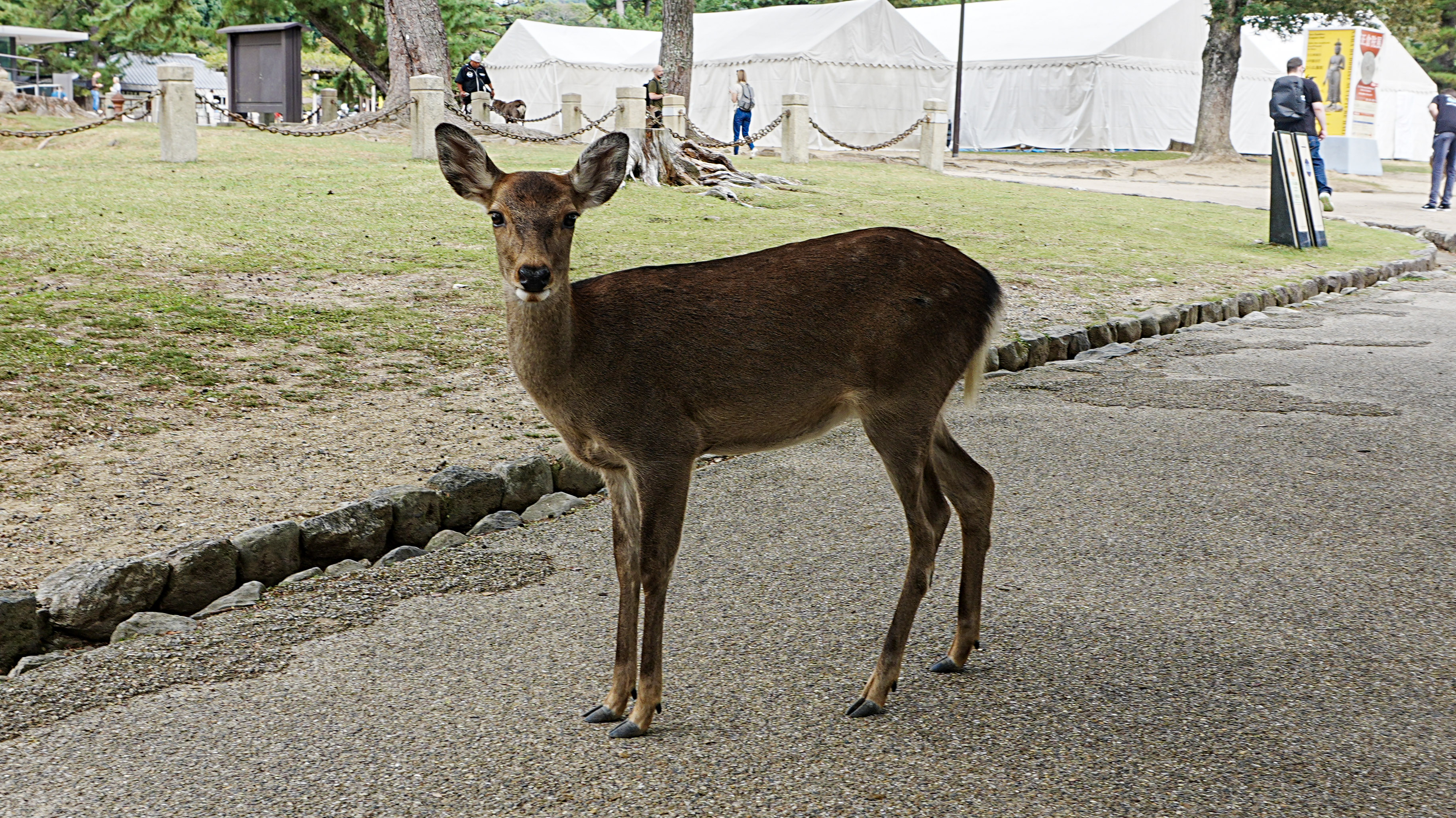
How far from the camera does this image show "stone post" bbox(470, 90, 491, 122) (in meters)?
24.2

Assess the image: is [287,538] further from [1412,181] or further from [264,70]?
[1412,181]

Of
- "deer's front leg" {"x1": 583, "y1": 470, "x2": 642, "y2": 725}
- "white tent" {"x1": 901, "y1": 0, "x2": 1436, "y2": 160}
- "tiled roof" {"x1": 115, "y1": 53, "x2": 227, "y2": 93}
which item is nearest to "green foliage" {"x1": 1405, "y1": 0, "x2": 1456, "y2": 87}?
"white tent" {"x1": 901, "y1": 0, "x2": 1436, "y2": 160}

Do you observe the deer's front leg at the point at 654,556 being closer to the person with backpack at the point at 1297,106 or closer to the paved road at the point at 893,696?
the paved road at the point at 893,696

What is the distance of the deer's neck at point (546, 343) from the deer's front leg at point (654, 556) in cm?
34

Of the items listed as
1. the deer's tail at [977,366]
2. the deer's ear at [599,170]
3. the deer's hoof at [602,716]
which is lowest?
the deer's hoof at [602,716]

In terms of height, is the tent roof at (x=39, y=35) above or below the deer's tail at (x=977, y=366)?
above

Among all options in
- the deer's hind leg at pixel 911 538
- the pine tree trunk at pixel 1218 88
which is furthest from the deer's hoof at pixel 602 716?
the pine tree trunk at pixel 1218 88

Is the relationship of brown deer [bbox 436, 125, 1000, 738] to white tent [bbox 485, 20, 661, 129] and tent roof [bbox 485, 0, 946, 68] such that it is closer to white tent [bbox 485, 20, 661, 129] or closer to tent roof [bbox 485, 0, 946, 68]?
tent roof [bbox 485, 0, 946, 68]

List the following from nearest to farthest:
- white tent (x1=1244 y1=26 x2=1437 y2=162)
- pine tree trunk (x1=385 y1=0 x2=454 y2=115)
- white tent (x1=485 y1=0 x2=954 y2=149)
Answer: pine tree trunk (x1=385 y1=0 x2=454 y2=115)
white tent (x1=485 y1=0 x2=954 y2=149)
white tent (x1=1244 y1=26 x2=1437 y2=162)

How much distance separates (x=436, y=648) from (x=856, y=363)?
61.4 inches

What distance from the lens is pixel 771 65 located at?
31.8m

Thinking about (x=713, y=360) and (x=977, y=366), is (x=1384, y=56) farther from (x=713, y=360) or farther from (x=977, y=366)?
(x=713, y=360)

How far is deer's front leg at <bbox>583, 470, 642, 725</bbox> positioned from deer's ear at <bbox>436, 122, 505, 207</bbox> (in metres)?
0.83

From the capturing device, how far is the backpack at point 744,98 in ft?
87.2
